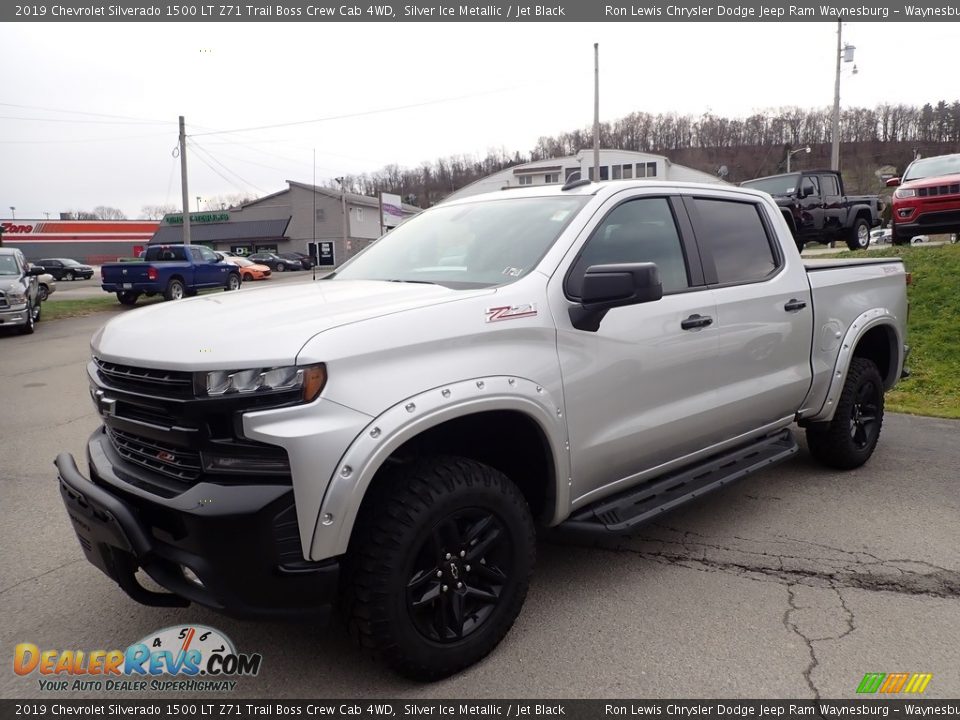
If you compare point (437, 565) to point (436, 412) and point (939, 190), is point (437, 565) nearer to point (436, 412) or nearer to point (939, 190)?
point (436, 412)

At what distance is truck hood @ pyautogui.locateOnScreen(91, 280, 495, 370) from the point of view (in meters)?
2.38

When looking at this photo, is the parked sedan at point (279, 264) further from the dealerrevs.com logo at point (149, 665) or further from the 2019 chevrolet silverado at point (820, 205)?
the dealerrevs.com logo at point (149, 665)

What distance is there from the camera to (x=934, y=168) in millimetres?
12734

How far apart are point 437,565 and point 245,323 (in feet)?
3.75

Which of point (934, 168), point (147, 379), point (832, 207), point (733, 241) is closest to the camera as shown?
point (147, 379)

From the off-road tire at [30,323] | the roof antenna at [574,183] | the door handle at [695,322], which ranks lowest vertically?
the off-road tire at [30,323]

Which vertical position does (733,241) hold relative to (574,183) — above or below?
below

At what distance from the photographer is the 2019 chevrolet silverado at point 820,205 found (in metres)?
15.8

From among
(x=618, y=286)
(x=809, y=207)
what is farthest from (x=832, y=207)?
(x=618, y=286)

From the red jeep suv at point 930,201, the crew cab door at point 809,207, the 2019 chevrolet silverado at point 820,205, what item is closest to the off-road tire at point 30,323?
the 2019 chevrolet silverado at point 820,205

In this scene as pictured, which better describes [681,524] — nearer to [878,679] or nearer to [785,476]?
[785,476]

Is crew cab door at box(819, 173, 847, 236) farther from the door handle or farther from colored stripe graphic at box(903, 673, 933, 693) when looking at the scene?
colored stripe graphic at box(903, 673, 933, 693)

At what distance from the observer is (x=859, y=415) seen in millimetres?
5219

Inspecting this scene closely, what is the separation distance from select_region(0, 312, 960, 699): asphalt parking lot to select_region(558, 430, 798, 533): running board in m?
0.24
